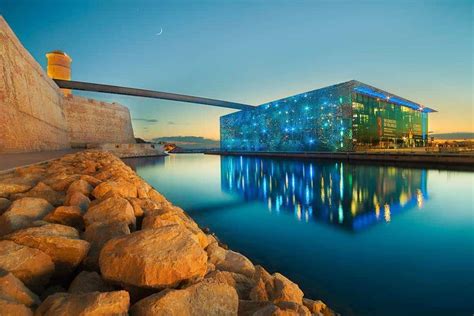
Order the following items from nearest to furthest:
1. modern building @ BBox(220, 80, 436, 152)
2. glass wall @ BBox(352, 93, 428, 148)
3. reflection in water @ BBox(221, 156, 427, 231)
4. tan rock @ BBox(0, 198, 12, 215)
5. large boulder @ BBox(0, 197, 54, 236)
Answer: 1. large boulder @ BBox(0, 197, 54, 236)
2. tan rock @ BBox(0, 198, 12, 215)
3. reflection in water @ BBox(221, 156, 427, 231)
4. modern building @ BBox(220, 80, 436, 152)
5. glass wall @ BBox(352, 93, 428, 148)

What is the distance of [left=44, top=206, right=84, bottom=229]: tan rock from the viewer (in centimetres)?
221

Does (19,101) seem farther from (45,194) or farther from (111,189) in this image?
(111,189)

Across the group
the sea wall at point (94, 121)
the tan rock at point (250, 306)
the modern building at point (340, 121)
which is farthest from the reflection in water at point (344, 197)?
the sea wall at point (94, 121)

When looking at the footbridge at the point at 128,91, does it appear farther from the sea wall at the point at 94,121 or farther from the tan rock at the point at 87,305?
the tan rock at the point at 87,305

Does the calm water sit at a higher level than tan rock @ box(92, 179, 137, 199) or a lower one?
lower

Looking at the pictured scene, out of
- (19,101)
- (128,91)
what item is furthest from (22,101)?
(128,91)

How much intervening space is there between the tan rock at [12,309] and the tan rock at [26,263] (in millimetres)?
397

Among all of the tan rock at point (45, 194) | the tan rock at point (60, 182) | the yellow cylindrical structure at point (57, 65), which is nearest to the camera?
the tan rock at point (45, 194)

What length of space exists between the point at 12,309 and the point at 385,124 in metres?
45.8

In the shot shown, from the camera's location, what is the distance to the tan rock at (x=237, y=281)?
1.77 meters

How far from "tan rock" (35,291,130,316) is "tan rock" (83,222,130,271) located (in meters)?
0.63

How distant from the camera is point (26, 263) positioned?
4.85ft

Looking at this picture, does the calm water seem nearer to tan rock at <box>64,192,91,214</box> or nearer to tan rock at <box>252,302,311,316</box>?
tan rock at <box>252,302,311,316</box>

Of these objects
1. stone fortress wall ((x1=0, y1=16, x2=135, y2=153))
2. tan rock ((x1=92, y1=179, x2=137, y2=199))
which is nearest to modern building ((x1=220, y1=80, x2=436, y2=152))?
stone fortress wall ((x1=0, y1=16, x2=135, y2=153))
